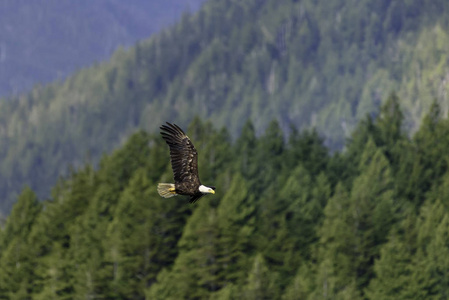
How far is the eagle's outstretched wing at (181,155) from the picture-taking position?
87.1ft

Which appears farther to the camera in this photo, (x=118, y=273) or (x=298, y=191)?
(x=298, y=191)

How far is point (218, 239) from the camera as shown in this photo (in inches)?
2837

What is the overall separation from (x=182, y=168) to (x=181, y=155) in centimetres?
42

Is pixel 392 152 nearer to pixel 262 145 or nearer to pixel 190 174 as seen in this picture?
pixel 262 145

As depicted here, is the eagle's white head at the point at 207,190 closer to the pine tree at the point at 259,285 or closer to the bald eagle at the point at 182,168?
the bald eagle at the point at 182,168

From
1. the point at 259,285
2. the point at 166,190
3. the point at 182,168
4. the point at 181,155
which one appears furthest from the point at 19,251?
the point at 166,190

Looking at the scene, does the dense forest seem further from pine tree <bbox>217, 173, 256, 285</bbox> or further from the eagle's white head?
the eagle's white head

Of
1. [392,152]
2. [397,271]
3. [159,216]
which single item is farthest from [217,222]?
[392,152]

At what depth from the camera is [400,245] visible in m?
72.9

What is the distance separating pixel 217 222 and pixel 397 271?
13.1m

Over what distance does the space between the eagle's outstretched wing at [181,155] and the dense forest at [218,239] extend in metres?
38.8

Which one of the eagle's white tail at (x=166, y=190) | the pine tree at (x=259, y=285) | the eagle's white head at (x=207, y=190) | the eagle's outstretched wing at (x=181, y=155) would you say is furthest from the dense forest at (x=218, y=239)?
the eagle's white head at (x=207, y=190)

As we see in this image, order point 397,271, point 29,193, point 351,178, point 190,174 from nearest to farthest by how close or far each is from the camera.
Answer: point 190,174 → point 397,271 → point 29,193 → point 351,178

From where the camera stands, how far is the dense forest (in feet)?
230
